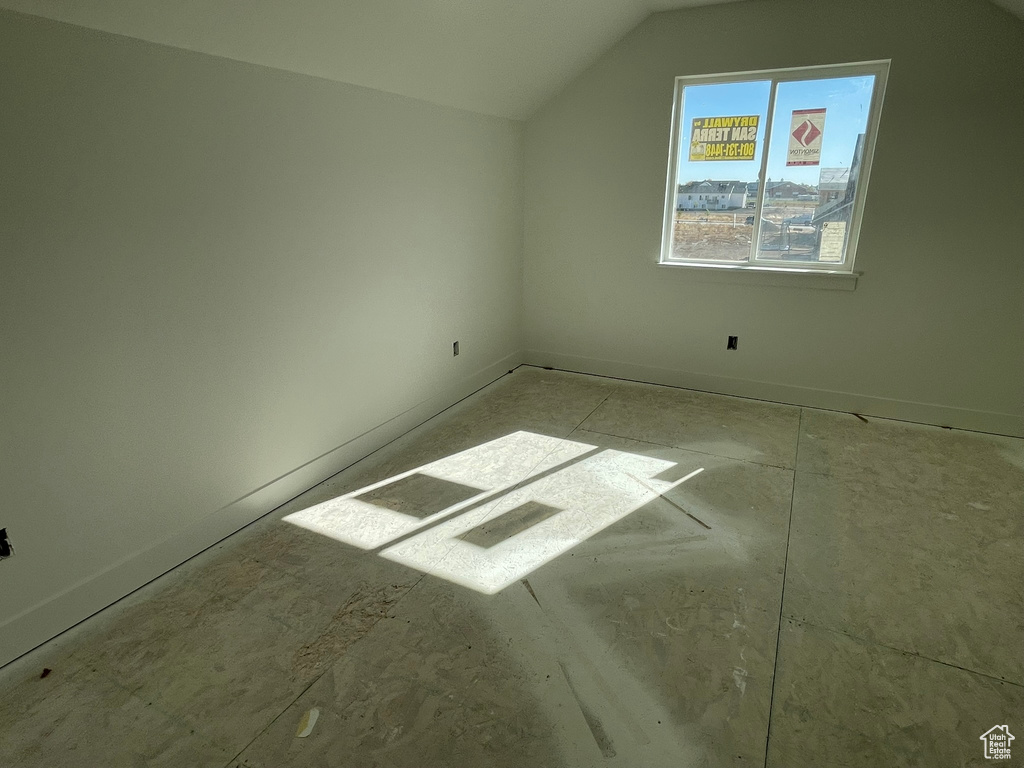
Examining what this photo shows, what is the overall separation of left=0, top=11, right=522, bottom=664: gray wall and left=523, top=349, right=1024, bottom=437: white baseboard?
1842 millimetres

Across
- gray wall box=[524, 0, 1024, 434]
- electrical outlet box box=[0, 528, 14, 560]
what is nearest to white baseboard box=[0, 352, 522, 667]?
electrical outlet box box=[0, 528, 14, 560]

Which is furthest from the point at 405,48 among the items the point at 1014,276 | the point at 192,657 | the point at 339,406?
the point at 1014,276

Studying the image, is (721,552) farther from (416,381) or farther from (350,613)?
(416,381)

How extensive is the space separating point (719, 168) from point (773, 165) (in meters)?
0.34

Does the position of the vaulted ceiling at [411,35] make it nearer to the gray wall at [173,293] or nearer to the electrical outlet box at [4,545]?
the gray wall at [173,293]

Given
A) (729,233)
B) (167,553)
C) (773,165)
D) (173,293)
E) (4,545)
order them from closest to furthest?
(4,545) < (173,293) < (167,553) < (773,165) < (729,233)

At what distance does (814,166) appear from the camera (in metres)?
3.62

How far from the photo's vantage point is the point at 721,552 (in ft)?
7.90

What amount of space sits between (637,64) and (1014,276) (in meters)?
2.65

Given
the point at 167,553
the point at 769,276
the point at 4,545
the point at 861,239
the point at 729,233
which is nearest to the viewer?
the point at 4,545

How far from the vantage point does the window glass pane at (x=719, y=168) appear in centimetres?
374

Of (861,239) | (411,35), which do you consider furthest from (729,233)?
(411,35)

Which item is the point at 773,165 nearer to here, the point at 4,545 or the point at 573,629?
the point at 573,629

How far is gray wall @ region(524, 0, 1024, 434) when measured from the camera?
3197mm
